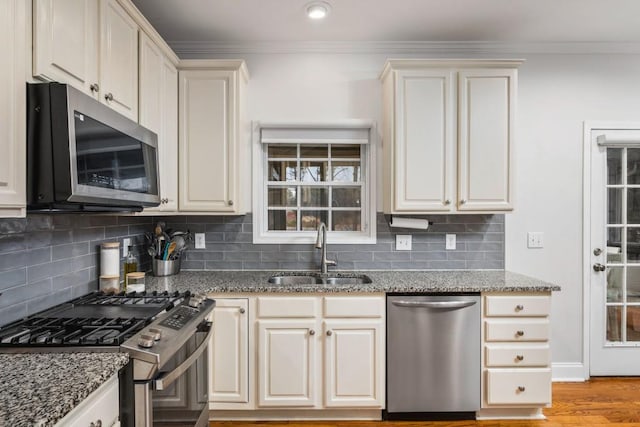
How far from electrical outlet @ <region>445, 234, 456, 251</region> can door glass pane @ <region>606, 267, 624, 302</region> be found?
4.17 ft

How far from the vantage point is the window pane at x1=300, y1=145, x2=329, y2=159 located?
2.96m

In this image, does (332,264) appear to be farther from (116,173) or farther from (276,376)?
(116,173)

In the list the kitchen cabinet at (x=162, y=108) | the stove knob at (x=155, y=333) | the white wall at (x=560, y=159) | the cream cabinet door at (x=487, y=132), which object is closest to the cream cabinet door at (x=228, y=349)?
the kitchen cabinet at (x=162, y=108)

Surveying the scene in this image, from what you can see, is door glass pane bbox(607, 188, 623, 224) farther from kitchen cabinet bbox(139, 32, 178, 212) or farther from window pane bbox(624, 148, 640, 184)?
kitchen cabinet bbox(139, 32, 178, 212)

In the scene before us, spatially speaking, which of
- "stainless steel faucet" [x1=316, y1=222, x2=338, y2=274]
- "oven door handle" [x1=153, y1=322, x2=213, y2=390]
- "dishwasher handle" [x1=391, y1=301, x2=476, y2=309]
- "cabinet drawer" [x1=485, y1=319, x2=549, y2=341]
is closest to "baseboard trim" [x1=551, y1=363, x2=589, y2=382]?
"cabinet drawer" [x1=485, y1=319, x2=549, y2=341]

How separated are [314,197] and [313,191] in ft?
0.16

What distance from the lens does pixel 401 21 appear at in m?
2.55

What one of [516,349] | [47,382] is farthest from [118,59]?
[516,349]

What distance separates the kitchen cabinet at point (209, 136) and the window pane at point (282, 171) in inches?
17.2

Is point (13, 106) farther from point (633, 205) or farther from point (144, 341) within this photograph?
point (633, 205)

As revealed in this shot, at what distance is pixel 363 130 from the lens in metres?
2.88

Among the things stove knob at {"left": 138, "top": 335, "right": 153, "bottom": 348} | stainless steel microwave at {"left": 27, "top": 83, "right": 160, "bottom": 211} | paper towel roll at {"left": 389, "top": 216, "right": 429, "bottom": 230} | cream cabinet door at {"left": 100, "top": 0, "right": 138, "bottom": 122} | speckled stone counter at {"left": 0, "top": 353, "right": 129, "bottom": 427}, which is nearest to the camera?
speckled stone counter at {"left": 0, "top": 353, "right": 129, "bottom": 427}

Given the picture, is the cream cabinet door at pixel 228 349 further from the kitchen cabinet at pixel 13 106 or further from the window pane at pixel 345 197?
the kitchen cabinet at pixel 13 106

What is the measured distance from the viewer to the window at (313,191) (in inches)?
115
